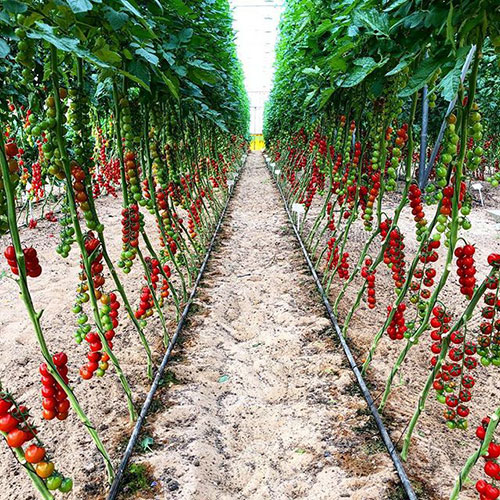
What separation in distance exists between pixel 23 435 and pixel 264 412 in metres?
1.37

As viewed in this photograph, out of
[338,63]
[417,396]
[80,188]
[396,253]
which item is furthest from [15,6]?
[417,396]

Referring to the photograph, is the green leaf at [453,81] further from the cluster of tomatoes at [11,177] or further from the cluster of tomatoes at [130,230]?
the cluster of tomatoes at [130,230]

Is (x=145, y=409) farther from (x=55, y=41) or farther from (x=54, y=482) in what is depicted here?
(x=55, y=41)

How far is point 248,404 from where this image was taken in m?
2.29

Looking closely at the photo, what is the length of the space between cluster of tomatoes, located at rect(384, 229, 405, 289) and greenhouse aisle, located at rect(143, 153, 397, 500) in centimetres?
70

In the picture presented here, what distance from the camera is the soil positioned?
1747mm

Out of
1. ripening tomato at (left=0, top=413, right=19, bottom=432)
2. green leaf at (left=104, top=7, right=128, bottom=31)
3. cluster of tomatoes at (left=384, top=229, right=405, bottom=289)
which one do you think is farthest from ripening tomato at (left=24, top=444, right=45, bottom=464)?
cluster of tomatoes at (left=384, top=229, right=405, bottom=289)

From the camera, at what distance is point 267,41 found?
31.7ft

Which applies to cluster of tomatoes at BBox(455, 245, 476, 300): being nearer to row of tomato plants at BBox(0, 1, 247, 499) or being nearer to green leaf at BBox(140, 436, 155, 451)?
row of tomato plants at BBox(0, 1, 247, 499)

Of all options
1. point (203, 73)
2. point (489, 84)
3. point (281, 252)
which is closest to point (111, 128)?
point (281, 252)

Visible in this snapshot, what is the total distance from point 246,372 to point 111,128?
4.28m

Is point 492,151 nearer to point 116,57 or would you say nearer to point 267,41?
point 267,41

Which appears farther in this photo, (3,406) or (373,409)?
(373,409)

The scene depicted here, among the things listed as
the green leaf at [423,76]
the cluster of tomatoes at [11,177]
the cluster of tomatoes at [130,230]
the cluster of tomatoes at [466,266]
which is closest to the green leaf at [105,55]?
the cluster of tomatoes at [11,177]
